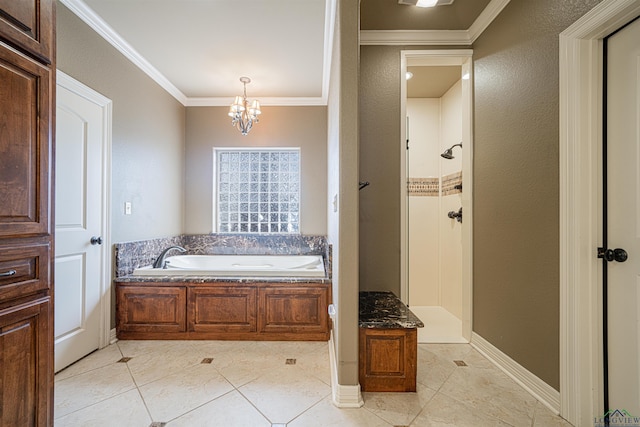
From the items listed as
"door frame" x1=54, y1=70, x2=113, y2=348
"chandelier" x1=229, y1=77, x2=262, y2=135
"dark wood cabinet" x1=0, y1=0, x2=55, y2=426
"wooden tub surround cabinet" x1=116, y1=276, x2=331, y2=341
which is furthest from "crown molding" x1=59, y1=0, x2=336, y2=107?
"wooden tub surround cabinet" x1=116, y1=276, x2=331, y2=341

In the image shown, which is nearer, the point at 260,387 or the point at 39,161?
the point at 39,161

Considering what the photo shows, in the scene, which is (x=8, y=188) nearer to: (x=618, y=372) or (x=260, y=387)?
(x=260, y=387)

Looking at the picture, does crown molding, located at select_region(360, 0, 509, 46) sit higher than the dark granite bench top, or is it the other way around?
crown molding, located at select_region(360, 0, 509, 46)

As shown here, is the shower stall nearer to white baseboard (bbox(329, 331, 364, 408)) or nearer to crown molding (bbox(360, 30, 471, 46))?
crown molding (bbox(360, 30, 471, 46))

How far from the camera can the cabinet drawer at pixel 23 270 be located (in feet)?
3.49

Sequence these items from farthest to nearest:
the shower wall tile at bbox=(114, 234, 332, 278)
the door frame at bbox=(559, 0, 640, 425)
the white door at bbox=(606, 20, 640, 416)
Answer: the shower wall tile at bbox=(114, 234, 332, 278)
the door frame at bbox=(559, 0, 640, 425)
the white door at bbox=(606, 20, 640, 416)

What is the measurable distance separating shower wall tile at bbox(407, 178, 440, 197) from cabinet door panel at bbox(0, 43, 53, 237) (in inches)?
122

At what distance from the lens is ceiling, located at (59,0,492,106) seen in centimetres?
214

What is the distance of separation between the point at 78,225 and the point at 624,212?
3.33m

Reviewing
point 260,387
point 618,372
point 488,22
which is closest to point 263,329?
point 260,387

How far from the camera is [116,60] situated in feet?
8.39

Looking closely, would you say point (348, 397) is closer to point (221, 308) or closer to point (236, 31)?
point (221, 308)

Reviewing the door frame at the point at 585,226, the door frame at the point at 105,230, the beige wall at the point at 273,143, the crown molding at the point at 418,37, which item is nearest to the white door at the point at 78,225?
the door frame at the point at 105,230

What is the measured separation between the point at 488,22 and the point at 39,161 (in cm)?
286
